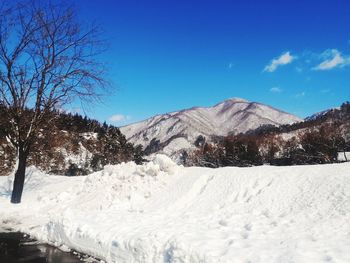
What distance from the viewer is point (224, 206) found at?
406 inches

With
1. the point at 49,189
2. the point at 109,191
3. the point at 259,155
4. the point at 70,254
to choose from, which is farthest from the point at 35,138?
the point at 259,155

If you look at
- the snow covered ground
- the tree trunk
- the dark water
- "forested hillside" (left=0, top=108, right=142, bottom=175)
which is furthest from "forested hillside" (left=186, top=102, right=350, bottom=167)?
the dark water

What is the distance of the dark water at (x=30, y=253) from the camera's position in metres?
8.27

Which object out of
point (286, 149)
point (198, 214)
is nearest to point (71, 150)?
point (286, 149)

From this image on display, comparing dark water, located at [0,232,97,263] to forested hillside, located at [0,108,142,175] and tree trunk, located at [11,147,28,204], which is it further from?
forested hillside, located at [0,108,142,175]

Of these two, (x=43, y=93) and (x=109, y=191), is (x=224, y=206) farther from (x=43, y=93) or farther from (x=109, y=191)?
(x=43, y=93)

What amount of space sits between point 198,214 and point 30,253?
4.35 meters

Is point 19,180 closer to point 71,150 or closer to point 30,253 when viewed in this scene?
point 30,253

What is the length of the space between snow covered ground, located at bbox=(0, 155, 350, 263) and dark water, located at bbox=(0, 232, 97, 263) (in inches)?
15.2

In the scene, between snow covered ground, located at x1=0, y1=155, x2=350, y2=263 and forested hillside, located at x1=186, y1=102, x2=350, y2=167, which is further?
forested hillside, located at x1=186, y1=102, x2=350, y2=167

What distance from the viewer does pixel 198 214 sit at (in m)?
10.2

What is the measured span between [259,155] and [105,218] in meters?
51.8

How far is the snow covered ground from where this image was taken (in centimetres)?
719

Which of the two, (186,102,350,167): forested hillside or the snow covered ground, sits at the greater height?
(186,102,350,167): forested hillside
